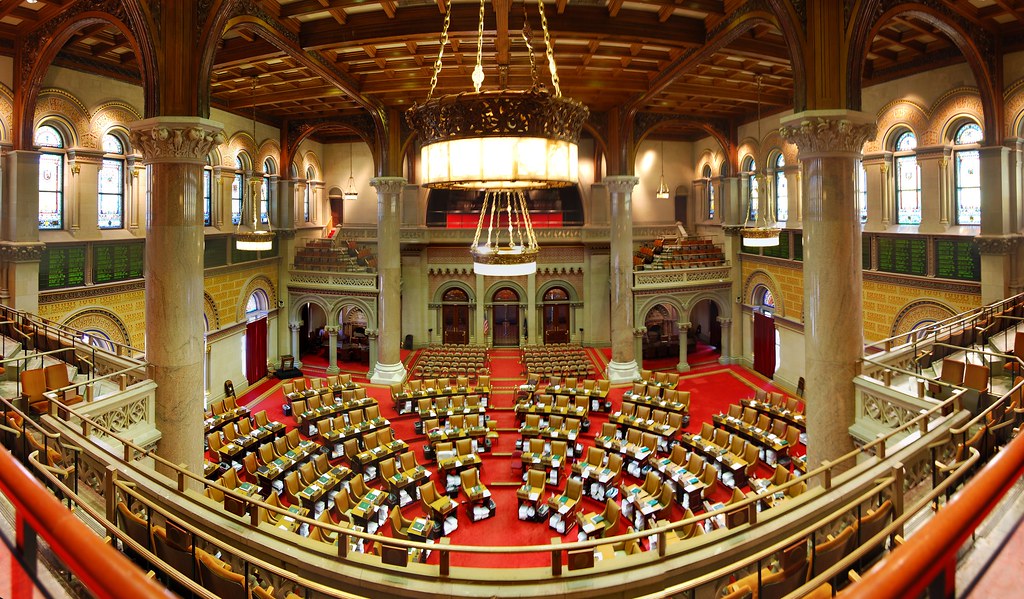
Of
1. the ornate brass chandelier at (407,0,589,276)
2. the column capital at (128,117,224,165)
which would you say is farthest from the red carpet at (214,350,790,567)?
the column capital at (128,117,224,165)

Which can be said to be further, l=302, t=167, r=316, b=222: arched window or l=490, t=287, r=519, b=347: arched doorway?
l=490, t=287, r=519, b=347: arched doorway

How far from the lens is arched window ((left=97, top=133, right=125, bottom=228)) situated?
1434 centimetres

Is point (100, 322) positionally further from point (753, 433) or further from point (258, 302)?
point (753, 433)

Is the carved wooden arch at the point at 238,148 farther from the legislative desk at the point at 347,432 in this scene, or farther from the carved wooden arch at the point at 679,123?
the carved wooden arch at the point at 679,123

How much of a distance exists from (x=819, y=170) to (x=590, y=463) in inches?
273

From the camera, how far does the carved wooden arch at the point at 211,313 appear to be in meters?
17.5

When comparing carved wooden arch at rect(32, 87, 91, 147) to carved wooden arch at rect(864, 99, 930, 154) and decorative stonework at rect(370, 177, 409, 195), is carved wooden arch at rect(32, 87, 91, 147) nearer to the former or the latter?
decorative stonework at rect(370, 177, 409, 195)

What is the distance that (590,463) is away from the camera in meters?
11.5

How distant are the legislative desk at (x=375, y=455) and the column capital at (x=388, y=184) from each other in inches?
367

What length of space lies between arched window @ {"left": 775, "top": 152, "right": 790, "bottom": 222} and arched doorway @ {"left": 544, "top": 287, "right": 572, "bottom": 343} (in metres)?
8.99

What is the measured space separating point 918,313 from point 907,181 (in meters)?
3.60

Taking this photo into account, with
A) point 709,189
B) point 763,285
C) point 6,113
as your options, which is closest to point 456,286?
point 709,189

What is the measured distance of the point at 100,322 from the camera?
13.9m

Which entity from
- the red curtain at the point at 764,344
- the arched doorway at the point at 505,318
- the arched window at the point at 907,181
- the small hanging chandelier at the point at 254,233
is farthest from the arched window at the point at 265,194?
the arched window at the point at 907,181
